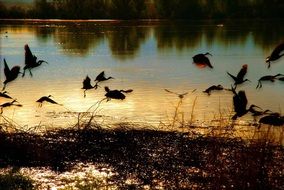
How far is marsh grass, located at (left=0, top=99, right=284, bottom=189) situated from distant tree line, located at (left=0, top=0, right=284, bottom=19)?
6745cm

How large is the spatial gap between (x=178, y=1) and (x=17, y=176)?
71094 millimetres

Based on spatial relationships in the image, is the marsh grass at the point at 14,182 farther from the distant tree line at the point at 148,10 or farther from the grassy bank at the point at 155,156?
the distant tree line at the point at 148,10

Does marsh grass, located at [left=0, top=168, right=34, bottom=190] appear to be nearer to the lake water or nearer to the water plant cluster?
the water plant cluster

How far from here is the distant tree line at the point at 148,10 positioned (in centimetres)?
7588

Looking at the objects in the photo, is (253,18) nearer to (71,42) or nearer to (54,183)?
(71,42)

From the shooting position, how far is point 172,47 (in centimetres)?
3167

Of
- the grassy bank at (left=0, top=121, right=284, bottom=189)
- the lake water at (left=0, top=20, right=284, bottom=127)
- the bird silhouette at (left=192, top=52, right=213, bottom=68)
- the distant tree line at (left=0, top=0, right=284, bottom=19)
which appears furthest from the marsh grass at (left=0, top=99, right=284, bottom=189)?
the distant tree line at (left=0, top=0, right=284, bottom=19)

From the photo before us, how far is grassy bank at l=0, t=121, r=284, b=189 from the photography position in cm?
688

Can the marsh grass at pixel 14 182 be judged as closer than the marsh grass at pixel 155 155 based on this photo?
Yes

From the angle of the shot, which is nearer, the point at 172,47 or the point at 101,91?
the point at 101,91

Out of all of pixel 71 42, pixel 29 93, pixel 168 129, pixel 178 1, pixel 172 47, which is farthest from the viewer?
pixel 178 1

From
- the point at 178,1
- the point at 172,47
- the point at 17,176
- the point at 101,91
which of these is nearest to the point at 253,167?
the point at 17,176

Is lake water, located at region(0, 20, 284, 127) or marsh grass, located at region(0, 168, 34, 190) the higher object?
marsh grass, located at region(0, 168, 34, 190)

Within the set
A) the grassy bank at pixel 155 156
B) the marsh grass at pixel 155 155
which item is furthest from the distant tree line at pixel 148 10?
the grassy bank at pixel 155 156
